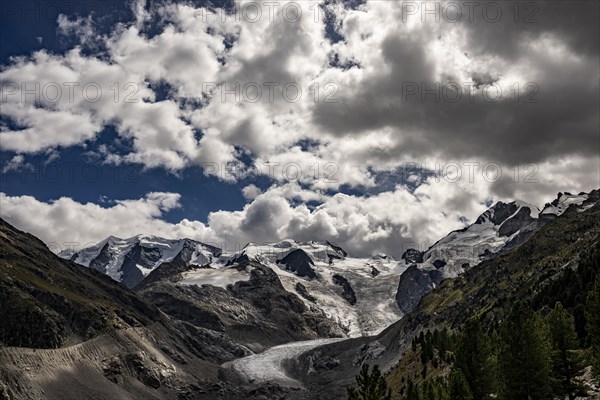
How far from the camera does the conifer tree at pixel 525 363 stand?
6166cm

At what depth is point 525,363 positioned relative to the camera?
6231 centimetres

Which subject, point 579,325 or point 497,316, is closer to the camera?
point 579,325

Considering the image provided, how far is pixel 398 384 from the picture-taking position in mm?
164750

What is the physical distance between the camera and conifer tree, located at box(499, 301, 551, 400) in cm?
6166

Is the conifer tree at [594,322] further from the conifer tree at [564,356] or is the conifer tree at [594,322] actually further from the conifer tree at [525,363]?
the conifer tree at [525,363]

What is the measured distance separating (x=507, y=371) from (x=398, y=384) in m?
107

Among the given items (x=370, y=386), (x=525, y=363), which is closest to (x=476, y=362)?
(x=525, y=363)

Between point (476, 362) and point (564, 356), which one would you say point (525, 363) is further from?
point (476, 362)

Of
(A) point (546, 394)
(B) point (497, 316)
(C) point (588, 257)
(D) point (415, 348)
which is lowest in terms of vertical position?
(A) point (546, 394)

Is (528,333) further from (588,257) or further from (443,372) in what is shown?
(588,257)

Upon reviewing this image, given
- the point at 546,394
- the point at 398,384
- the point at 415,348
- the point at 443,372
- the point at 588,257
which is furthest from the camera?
the point at 415,348

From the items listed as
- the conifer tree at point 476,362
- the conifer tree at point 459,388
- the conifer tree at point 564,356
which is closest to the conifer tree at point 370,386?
the conifer tree at point 459,388

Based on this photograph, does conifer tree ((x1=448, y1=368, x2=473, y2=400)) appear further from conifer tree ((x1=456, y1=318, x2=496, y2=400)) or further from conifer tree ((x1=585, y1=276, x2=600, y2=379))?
conifer tree ((x1=585, y1=276, x2=600, y2=379))

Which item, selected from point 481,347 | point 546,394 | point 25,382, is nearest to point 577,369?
point 546,394
